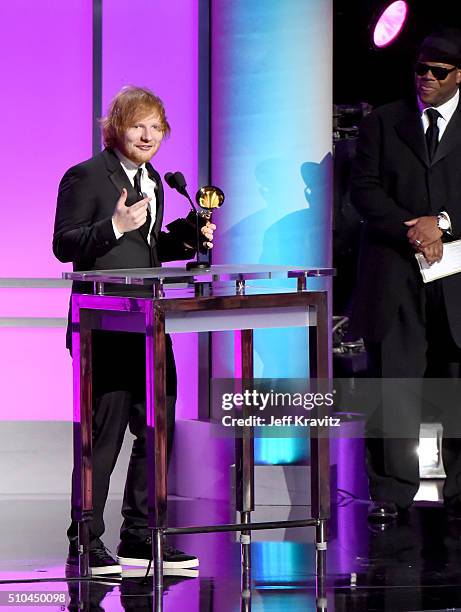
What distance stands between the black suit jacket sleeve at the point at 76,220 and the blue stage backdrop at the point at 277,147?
4.29 feet

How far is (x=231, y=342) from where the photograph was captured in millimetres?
5930

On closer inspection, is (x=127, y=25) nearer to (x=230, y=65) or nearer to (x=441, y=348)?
(x=230, y=65)

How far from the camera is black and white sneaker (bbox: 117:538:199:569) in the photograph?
4559mm

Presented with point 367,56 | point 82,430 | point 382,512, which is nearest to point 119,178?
point 82,430

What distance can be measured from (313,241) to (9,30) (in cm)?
165

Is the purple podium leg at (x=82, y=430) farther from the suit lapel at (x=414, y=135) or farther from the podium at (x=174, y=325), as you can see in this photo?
the suit lapel at (x=414, y=135)

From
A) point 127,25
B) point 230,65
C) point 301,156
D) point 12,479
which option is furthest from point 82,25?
point 12,479

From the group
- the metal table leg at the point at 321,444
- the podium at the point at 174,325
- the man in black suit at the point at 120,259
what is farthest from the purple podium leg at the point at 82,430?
the metal table leg at the point at 321,444

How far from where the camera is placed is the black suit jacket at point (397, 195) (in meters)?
5.48

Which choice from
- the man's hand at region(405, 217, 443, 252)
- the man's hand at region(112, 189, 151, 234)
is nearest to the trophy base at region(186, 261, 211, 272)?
the man's hand at region(112, 189, 151, 234)

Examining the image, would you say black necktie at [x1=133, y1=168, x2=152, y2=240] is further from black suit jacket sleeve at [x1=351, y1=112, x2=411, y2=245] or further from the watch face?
the watch face

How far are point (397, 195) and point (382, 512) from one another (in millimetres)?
1306

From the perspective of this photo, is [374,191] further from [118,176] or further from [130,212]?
[130,212]

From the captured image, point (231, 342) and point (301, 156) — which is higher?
point (301, 156)
